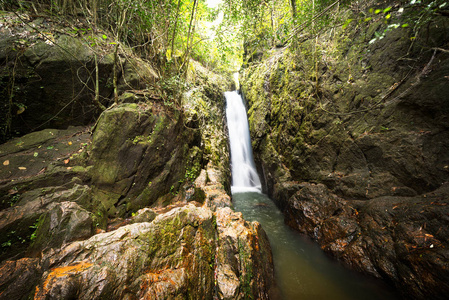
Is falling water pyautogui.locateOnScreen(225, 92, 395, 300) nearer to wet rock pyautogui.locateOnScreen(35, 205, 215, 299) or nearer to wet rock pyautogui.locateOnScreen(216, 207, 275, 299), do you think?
wet rock pyautogui.locateOnScreen(216, 207, 275, 299)

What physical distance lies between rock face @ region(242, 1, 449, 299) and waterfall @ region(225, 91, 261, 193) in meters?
2.99

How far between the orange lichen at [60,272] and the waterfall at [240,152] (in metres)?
7.13

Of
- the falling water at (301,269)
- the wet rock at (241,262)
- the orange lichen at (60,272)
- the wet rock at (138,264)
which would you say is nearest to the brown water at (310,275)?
the falling water at (301,269)

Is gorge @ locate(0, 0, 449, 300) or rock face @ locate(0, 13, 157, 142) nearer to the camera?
gorge @ locate(0, 0, 449, 300)

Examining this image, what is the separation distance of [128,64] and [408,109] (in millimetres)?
8497

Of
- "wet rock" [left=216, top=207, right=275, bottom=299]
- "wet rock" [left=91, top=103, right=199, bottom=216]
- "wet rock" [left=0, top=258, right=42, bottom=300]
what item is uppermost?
"wet rock" [left=91, top=103, right=199, bottom=216]

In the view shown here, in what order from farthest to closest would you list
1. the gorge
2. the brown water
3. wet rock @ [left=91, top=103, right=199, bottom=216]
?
1. wet rock @ [left=91, top=103, right=199, bottom=216]
2. the brown water
3. the gorge

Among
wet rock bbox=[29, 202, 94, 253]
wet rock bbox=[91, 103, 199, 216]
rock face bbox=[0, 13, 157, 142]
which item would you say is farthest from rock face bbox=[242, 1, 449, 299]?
rock face bbox=[0, 13, 157, 142]

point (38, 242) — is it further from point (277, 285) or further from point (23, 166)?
point (277, 285)

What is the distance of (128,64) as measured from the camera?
220 inches

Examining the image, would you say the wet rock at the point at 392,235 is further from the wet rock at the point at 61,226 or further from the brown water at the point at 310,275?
the wet rock at the point at 61,226

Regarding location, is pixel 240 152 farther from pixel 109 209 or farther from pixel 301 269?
pixel 109 209

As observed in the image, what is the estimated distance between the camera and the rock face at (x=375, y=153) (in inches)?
124

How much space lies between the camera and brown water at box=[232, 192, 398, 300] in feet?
10.9
